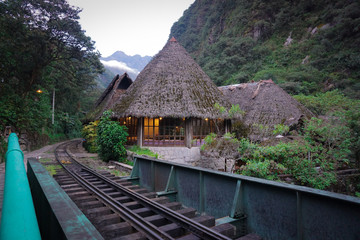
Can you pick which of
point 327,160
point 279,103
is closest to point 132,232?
point 327,160

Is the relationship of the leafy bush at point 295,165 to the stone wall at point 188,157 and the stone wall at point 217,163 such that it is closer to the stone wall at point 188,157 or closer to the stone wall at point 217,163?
the stone wall at point 217,163

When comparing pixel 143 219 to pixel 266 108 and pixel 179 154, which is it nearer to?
pixel 179 154

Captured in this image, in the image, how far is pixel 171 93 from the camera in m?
15.8

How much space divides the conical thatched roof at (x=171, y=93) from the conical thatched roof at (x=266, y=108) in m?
3.17

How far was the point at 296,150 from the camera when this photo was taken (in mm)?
9117

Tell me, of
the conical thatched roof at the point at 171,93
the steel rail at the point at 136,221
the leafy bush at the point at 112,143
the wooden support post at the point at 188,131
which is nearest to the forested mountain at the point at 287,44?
the conical thatched roof at the point at 171,93

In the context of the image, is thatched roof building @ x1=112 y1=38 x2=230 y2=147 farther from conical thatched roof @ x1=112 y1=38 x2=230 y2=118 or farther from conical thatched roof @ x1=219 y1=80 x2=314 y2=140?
conical thatched roof @ x1=219 y1=80 x2=314 y2=140

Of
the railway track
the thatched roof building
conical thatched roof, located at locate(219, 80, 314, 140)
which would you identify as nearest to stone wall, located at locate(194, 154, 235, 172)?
the thatched roof building

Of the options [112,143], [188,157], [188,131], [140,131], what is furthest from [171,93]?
[112,143]

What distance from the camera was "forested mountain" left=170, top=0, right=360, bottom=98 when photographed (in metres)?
32.2

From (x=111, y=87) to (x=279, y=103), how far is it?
16163 mm

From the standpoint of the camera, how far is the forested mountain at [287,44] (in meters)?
32.2

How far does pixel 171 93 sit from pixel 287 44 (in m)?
38.9

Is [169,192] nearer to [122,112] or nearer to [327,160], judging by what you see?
[327,160]
